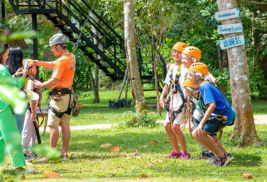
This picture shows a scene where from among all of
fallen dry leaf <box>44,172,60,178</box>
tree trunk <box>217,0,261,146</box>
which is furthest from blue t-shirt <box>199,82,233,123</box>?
fallen dry leaf <box>44,172,60,178</box>

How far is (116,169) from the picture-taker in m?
5.79

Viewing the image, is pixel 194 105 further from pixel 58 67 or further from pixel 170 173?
pixel 58 67

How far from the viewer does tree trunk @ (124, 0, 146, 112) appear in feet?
35.3

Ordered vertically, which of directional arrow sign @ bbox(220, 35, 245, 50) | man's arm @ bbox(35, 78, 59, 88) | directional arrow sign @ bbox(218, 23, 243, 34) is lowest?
man's arm @ bbox(35, 78, 59, 88)

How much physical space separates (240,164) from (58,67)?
295 centimetres

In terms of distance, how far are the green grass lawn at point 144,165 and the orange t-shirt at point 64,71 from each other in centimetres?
118

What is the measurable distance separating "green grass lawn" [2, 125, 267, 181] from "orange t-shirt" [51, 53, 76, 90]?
3.88 feet

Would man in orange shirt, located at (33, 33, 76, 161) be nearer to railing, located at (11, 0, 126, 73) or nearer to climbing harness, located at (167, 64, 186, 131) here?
climbing harness, located at (167, 64, 186, 131)

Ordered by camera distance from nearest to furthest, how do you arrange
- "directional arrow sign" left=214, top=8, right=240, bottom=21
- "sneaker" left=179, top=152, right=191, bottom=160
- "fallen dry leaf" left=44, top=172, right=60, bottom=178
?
"fallen dry leaf" left=44, top=172, right=60, bottom=178, "sneaker" left=179, top=152, right=191, bottom=160, "directional arrow sign" left=214, top=8, right=240, bottom=21

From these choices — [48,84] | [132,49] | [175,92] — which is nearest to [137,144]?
[175,92]

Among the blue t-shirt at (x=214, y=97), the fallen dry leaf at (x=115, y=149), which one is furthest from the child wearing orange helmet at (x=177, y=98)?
the fallen dry leaf at (x=115, y=149)

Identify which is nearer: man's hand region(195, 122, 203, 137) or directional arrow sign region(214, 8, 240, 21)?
man's hand region(195, 122, 203, 137)

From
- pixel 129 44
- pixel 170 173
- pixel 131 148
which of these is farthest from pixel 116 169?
pixel 129 44

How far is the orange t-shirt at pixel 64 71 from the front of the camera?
6259 millimetres
